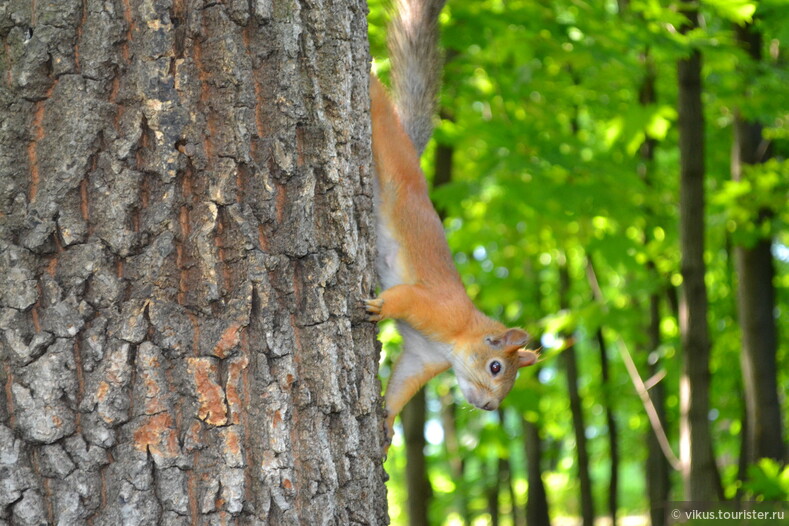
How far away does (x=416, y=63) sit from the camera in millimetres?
2906

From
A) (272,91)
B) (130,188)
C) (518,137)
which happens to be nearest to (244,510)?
(130,188)

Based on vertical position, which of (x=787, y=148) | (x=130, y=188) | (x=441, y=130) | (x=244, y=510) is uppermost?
(x=787, y=148)

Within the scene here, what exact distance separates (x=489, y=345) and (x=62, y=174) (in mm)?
2144

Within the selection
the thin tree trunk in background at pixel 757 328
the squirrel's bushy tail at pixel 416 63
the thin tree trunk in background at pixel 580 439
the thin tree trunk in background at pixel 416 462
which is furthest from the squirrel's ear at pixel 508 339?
the thin tree trunk in background at pixel 580 439

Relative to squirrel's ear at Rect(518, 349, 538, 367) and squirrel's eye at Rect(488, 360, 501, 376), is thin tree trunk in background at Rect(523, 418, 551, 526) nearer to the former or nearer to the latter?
squirrel's ear at Rect(518, 349, 538, 367)

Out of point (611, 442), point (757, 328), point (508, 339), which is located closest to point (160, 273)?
point (508, 339)

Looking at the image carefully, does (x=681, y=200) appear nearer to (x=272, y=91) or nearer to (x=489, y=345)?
(x=489, y=345)

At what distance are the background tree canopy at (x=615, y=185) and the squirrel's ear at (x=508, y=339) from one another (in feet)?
1.44

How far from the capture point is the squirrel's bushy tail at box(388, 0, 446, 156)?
2754mm

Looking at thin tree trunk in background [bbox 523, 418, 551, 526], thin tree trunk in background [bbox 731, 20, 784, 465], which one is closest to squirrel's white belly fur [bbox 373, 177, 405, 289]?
thin tree trunk in background [bbox 731, 20, 784, 465]

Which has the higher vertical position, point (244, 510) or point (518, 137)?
point (518, 137)

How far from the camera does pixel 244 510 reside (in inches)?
61.5

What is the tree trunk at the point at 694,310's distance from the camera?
488 centimetres

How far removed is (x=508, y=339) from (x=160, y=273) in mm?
1990
